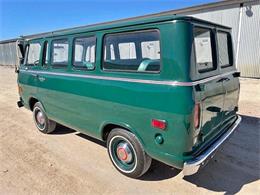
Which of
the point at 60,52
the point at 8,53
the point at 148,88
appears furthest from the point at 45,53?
the point at 8,53

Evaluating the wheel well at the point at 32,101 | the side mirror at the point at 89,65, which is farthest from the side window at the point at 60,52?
the wheel well at the point at 32,101

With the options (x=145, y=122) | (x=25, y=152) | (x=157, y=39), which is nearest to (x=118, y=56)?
(x=157, y=39)

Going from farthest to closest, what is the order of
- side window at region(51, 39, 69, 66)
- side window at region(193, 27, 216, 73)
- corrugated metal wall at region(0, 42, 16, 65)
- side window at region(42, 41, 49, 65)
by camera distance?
corrugated metal wall at region(0, 42, 16, 65) < side window at region(42, 41, 49, 65) < side window at region(51, 39, 69, 66) < side window at region(193, 27, 216, 73)

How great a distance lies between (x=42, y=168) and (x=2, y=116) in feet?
12.5

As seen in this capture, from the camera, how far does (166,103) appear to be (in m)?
2.56

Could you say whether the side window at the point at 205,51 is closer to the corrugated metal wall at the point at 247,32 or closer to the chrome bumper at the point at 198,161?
the chrome bumper at the point at 198,161

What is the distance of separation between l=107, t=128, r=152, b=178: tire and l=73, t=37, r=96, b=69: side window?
119cm

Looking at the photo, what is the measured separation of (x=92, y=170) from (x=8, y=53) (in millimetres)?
33113

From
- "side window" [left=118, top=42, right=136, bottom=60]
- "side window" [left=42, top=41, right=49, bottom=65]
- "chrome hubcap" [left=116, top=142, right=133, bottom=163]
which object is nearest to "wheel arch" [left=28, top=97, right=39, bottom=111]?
"side window" [left=42, top=41, right=49, bottom=65]

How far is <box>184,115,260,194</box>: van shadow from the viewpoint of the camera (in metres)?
3.14

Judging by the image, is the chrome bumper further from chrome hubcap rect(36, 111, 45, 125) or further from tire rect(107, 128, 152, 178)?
chrome hubcap rect(36, 111, 45, 125)

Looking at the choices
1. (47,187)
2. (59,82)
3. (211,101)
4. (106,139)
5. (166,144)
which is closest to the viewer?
(166,144)

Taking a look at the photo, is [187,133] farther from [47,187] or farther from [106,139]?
[47,187]

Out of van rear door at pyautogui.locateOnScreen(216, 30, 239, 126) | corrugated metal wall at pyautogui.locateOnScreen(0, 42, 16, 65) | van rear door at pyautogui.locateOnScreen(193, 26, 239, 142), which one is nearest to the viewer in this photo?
van rear door at pyautogui.locateOnScreen(193, 26, 239, 142)
